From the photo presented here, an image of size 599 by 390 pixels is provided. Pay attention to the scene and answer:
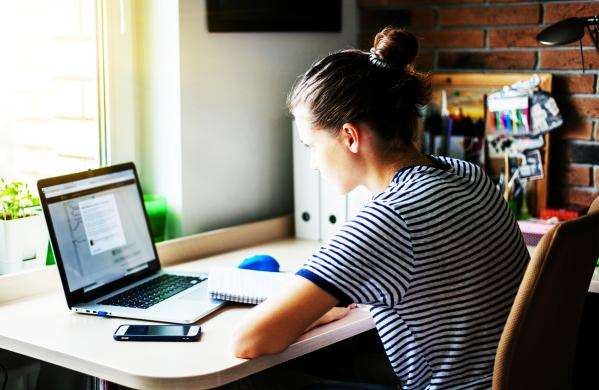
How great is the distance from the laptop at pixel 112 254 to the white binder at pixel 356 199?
1.93ft

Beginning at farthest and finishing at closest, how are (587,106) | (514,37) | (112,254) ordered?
(514,37)
(587,106)
(112,254)

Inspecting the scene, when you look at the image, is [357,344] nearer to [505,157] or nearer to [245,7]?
[505,157]

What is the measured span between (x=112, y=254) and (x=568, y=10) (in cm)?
151

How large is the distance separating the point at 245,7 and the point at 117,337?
1.24 m

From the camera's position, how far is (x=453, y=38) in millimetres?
2848

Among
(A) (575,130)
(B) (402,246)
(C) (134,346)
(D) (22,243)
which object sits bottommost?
(C) (134,346)

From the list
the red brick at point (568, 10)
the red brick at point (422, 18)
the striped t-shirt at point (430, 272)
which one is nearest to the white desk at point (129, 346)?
the striped t-shirt at point (430, 272)

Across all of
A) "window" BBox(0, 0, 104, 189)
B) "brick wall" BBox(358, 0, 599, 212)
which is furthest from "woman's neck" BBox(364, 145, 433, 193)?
"window" BBox(0, 0, 104, 189)

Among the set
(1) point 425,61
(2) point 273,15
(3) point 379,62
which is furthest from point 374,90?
(1) point 425,61

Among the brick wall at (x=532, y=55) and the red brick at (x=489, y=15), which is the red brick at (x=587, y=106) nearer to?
the brick wall at (x=532, y=55)

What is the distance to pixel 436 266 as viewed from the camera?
58.6 inches

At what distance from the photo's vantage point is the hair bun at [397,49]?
1655 mm

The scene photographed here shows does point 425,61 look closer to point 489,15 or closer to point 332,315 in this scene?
point 489,15

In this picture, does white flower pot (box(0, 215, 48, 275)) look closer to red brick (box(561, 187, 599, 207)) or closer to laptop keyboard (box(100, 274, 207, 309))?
laptop keyboard (box(100, 274, 207, 309))
